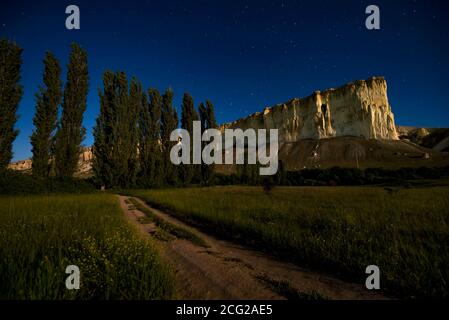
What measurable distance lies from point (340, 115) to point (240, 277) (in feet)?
459

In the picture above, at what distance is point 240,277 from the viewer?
3.66 meters

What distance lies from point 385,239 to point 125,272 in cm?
540

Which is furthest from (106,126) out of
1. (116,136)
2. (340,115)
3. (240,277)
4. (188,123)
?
(340,115)

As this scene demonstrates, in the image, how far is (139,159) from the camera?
32.8 m

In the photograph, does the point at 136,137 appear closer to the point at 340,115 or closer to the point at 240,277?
the point at 240,277

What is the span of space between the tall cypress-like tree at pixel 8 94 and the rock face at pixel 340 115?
407 ft

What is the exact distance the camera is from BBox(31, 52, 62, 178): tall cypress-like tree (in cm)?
2244

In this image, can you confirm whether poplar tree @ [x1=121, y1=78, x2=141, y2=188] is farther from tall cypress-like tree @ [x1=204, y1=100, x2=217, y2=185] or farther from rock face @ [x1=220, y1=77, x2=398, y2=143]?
rock face @ [x1=220, y1=77, x2=398, y2=143]

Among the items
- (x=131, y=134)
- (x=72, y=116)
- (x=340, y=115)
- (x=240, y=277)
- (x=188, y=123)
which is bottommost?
(x=240, y=277)

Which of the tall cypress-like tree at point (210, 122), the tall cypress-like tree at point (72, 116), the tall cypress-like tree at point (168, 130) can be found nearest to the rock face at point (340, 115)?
the tall cypress-like tree at point (210, 122)

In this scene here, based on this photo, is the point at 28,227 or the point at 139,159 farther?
the point at 139,159

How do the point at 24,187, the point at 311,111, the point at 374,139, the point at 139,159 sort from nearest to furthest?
the point at 24,187
the point at 139,159
the point at 374,139
the point at 311,111
